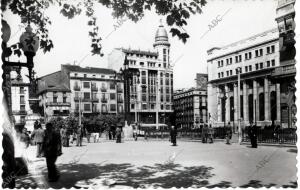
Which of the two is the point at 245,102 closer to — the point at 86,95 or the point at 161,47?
the point at 161,47

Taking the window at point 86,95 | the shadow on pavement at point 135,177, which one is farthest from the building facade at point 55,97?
the shadow on pavement at point 135,177

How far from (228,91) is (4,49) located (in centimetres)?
6556

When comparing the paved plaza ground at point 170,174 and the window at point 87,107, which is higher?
the window at point 87,107

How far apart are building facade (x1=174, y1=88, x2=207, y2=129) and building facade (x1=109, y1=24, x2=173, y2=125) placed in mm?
17961

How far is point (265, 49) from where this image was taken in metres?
56.1

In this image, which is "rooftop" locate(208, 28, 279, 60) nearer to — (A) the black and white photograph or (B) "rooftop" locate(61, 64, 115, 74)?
(A) the black and white photograph

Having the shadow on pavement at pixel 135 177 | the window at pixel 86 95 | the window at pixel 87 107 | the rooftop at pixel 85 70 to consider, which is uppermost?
the rooftop at pixel 85 70

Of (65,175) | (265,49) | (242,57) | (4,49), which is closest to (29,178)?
(65,175)

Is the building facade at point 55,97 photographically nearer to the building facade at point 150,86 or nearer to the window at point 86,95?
the window at point 86,95

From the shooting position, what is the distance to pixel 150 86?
89000 millimetres

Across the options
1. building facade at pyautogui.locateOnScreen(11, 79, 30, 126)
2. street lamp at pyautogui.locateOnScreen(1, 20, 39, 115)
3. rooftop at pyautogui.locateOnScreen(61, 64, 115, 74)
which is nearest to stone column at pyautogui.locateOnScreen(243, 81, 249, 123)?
rooftop at pyautogui.locateOnScreen(61, 64, 115, 74)

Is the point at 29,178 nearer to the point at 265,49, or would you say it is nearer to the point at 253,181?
the point at 253,181

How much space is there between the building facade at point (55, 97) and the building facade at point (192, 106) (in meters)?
46.6

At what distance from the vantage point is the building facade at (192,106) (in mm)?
109369
